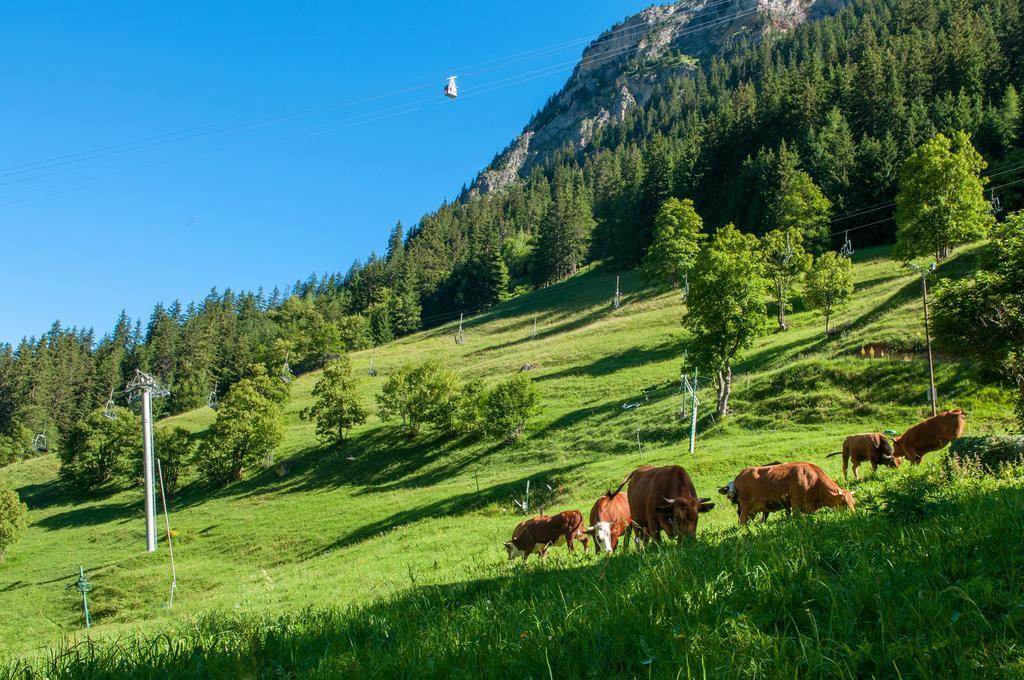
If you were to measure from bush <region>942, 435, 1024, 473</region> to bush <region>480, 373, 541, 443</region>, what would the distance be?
1485 inches

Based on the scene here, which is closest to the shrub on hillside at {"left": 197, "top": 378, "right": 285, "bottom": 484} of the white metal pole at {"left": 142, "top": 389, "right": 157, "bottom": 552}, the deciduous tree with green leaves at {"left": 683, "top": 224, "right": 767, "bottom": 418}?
the white metal pole at {"left": 142, "top": 389, "right": 157, "bottom": 552}

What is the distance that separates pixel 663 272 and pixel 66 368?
422 ft

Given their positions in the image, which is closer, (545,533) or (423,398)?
(545,533)

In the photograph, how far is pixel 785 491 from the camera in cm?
1115

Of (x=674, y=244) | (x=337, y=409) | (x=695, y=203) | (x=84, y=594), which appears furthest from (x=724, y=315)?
(x=695, y=203)

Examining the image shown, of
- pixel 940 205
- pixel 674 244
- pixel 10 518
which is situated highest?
pixel 674 244

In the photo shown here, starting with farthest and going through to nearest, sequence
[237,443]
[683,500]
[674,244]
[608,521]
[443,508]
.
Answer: [674,244] → [237,443] → [443,508] → [608,521] → [683,500]

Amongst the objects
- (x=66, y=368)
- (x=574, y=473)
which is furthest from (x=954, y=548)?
(x=66, y=368)

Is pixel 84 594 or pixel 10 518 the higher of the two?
pixel 10 518

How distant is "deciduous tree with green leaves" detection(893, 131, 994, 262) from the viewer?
2039 inches

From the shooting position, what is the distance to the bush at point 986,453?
35.2 ft

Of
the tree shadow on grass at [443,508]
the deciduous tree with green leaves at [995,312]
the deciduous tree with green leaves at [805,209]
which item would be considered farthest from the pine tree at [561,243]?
the deciduous tree with green leaves at [995,312]

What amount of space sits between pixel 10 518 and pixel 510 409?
44.1 m

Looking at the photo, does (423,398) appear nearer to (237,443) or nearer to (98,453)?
(237,443)
